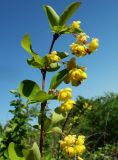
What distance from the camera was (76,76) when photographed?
1604 mm

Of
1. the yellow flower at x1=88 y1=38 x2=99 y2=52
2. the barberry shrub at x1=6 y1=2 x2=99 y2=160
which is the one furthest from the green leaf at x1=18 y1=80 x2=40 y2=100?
the yellow flower at x1=88 y1=38 x2=99 y2=52

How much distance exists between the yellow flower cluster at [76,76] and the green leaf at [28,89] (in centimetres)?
14

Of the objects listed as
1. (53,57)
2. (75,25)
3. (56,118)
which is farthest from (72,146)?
(75,25)

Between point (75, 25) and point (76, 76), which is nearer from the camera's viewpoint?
point (76, 76)

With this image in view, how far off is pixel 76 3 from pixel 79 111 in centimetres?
648

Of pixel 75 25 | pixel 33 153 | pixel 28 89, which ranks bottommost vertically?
pixel 33 153

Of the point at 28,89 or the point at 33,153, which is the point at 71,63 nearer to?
the point at 28,89

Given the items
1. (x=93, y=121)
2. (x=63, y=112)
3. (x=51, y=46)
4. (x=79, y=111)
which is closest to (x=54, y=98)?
(x=63, y=112)

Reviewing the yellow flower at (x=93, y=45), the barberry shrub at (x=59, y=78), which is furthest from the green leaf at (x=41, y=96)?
the yellow flower at (x=93, y=45)

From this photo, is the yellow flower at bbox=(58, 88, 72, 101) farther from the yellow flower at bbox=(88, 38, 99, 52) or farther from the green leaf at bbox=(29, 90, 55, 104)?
the yellow flower at bbox=(88, 38, 99, 52)

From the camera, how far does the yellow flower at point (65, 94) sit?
162 centimetres

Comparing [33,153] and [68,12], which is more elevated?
[68,12]

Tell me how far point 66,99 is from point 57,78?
3.8 inches

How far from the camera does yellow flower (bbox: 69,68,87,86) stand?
1600 millimetres
